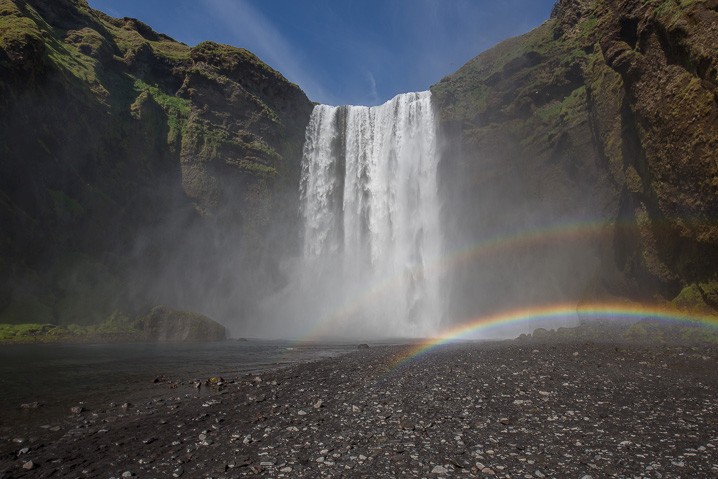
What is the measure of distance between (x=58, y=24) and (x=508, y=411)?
7986 centimetres

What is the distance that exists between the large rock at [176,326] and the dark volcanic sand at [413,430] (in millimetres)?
29718

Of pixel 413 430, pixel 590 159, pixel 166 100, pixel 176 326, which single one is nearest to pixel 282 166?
pixel 166 100

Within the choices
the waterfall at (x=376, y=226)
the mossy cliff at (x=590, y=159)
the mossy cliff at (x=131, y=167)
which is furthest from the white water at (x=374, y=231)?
the mossy cliff at (x=131, y=167)

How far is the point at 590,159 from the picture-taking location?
145 feet

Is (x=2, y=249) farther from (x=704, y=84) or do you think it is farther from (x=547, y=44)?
(x=547, y=44)

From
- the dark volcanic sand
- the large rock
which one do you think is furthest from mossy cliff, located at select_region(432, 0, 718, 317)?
the large rock

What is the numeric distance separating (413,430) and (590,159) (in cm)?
4532

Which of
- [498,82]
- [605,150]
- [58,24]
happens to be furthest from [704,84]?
[58,24]

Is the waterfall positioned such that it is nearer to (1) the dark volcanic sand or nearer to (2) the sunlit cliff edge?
(2) the sunlit cliff edge

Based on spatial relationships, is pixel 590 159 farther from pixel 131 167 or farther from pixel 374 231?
pixel 131 167

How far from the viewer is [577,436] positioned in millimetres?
7883

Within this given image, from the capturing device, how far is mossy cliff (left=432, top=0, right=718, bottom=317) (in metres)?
23.3

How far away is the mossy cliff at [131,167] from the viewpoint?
141ft

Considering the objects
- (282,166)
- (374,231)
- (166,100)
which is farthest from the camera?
(282,166)
